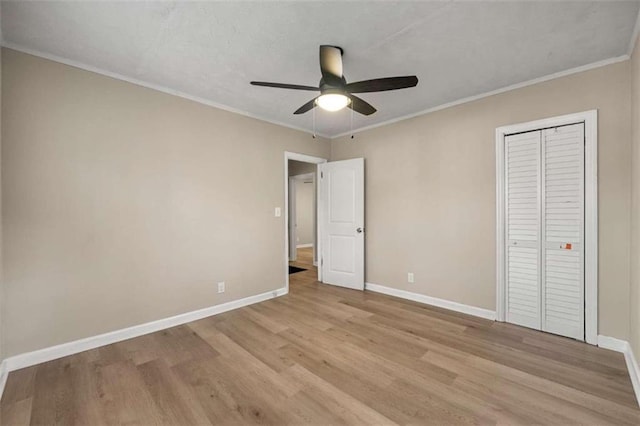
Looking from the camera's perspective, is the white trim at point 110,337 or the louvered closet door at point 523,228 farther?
the louvered closet door at point 523,228

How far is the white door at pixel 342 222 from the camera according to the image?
14.0 ft

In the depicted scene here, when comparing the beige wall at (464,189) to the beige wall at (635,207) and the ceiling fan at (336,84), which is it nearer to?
the beige wall at (635,207)

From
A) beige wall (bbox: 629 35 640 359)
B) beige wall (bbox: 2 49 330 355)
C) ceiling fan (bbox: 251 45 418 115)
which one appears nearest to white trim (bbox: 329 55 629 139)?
beige wall (bbox: 629 35 640 359)

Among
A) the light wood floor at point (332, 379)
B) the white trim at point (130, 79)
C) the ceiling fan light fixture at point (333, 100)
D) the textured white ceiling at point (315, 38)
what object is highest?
the textured white ceiling at point (315, 38)

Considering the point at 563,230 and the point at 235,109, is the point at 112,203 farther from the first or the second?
the point at 563,230

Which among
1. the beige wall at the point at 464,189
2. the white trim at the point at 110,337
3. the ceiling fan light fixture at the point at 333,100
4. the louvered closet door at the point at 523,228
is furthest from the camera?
the louvered closet door at the point at 523,228

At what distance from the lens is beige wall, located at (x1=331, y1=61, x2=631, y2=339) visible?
94.9 inches

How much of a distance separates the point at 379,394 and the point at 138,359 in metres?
1.98

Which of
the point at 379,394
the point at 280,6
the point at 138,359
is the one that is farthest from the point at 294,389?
the point at 280,6

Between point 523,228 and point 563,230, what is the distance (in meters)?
0.32

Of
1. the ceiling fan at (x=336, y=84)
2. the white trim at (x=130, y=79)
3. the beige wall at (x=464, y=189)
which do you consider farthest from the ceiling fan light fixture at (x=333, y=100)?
the white trim at (x=130, y=79)

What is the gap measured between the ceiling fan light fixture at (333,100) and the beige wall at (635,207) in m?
2.08

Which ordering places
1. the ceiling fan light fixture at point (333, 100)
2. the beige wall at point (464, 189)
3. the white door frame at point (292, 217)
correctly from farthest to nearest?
the white door frame at point (292, 217)
the beige wall at point (464, 189)
the ceiling fan light fixture at point (333, 100)

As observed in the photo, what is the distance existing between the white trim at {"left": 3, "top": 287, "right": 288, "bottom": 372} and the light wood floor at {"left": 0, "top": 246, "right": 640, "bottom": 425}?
0.08 meters
